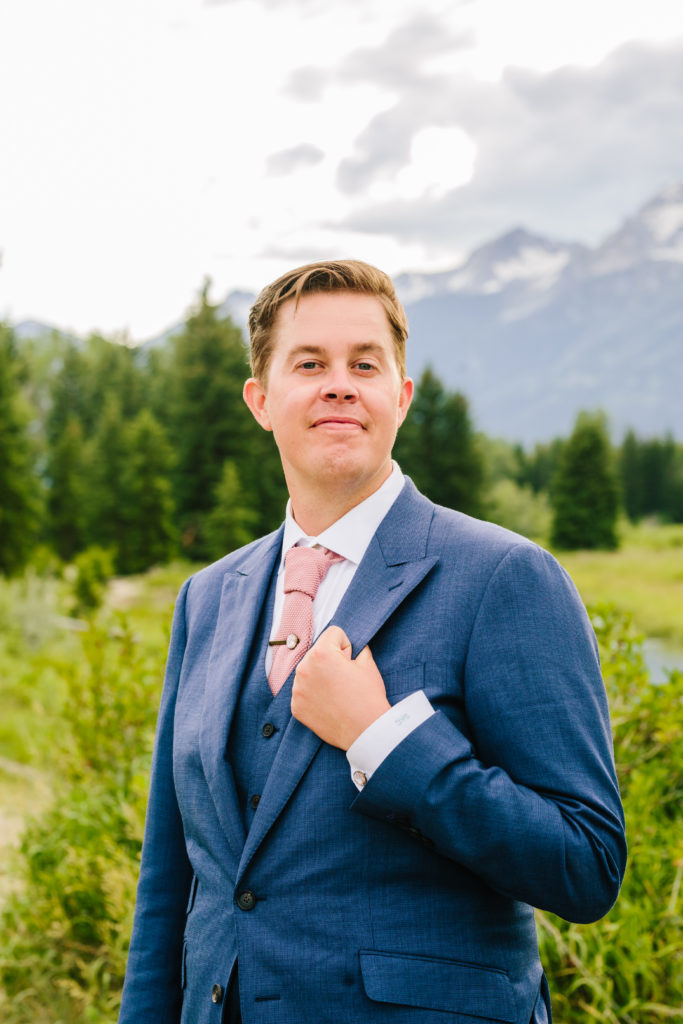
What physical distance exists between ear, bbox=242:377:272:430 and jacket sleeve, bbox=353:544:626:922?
86 cm

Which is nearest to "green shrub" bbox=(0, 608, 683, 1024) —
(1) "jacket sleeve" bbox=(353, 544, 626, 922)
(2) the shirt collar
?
(1) "jacket sleeve" bbox=(353, 544, 626, 922)

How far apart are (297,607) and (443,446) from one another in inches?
1247

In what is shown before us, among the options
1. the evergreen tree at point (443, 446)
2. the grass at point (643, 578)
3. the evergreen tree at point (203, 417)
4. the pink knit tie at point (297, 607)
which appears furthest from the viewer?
the evergreen tree at point (443, 446)

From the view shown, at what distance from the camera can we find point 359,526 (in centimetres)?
195

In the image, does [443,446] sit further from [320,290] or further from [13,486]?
[320,290]

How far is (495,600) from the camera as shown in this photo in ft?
5.37

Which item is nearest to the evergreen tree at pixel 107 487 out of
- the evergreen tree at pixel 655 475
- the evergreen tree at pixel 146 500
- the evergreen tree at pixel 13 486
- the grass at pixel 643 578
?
the evergreen tree at pixel 146 500

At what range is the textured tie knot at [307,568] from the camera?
193cm

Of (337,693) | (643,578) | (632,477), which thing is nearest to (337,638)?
(337,693)

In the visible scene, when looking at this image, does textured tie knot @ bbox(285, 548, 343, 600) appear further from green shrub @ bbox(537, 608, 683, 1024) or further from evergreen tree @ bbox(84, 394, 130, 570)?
evergreen tree @ bbox(84, 394, 130, 570)

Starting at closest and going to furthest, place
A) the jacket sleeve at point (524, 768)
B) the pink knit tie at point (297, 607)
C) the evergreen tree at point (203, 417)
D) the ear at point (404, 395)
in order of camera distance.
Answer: the jacket sleeve at point (524, 768), the pink knit tie at point (297, 607), the ear at point (404, 395), the evergreen tree at point (203, 417)

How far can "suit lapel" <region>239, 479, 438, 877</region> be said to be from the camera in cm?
165

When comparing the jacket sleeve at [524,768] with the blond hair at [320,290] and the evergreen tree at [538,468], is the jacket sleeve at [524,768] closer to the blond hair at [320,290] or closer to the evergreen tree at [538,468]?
the blond hair at [320,290]

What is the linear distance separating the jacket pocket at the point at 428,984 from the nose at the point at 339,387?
3.74 feet
